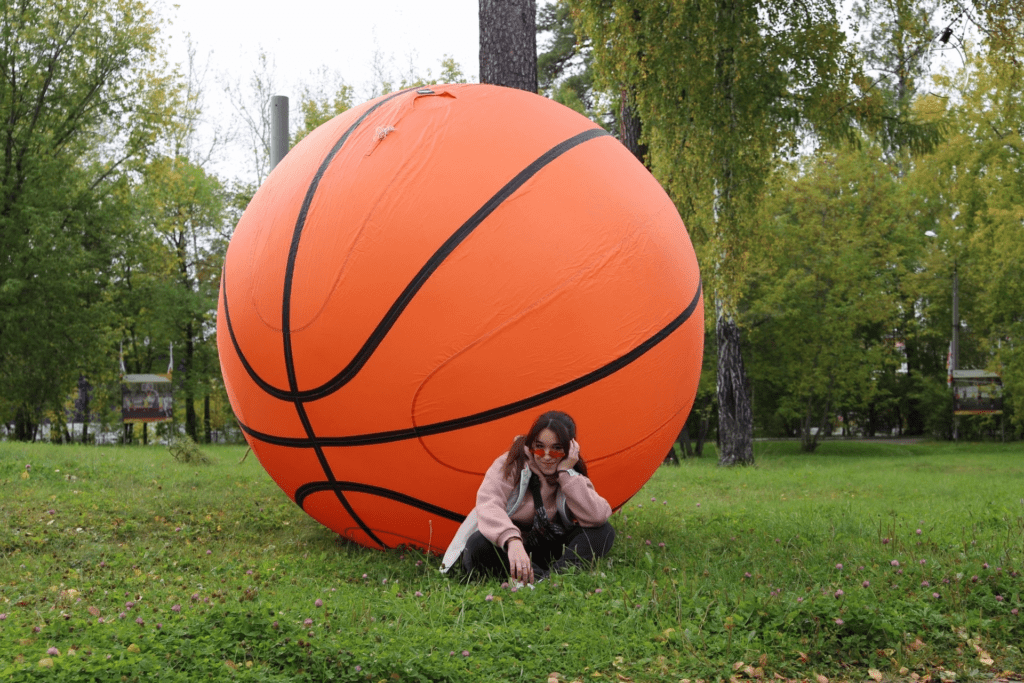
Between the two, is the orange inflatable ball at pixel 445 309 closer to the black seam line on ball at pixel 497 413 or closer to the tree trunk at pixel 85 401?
the black seam line on ball at pixel 497 413

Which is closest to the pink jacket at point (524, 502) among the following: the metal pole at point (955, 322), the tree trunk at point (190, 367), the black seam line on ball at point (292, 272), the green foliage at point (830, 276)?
the black seam line on ball at point (292, 272)

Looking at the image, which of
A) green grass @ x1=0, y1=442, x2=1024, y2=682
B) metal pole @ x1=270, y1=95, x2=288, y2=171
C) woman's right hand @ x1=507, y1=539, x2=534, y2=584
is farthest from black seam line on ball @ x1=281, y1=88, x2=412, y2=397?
metal pole @ x1=270, y1=95, x2=288, y2=171

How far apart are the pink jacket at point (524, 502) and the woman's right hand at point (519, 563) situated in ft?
0.16

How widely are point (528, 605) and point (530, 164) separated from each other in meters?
2.42

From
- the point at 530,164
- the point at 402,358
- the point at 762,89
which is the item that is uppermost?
the point at 762,89

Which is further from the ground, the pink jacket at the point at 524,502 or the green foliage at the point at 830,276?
the green foliage at the point at 830,276

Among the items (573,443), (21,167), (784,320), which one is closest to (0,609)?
(573,443)

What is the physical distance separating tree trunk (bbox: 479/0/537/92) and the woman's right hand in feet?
16.2

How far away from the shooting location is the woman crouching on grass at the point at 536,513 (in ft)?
15.5

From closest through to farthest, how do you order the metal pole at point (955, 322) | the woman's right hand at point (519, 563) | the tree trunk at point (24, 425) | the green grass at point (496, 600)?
the green grass at point (496, 600) → the woman's right hand at point (519, 563) → the tree trunk at point (24, 425) → the metal pole at point (955, 322)

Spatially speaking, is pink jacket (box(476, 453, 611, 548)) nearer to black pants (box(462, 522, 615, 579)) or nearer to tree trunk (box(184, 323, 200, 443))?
black pants (box(462, 522, 615, 579))

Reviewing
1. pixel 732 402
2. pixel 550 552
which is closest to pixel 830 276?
pixel 732 402

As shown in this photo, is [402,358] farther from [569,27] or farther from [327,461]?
[569,27]

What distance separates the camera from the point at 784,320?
26.5 metres
